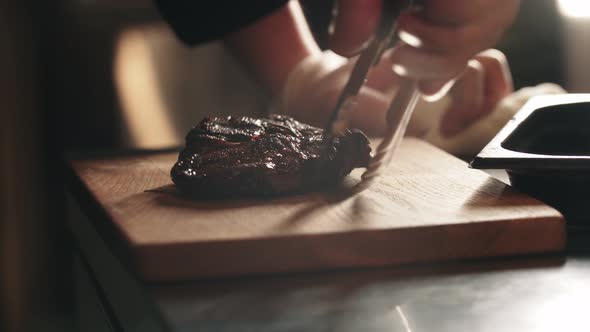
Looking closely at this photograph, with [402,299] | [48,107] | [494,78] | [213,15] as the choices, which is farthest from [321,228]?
[48,107]

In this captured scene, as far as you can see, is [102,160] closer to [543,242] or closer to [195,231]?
[195,231]

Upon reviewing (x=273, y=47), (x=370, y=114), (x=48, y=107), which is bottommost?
(x=48, y=107)

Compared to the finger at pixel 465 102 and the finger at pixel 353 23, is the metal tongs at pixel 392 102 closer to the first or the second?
the finger at pixel 353 23

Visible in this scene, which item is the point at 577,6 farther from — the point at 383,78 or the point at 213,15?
the point at 213,15

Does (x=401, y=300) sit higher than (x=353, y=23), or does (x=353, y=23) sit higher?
(x=353, y=23)

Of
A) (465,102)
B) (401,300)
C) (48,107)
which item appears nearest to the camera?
(401,300)

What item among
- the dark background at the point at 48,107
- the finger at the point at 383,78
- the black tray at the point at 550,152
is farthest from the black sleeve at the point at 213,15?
the dark background at the point at 48,107

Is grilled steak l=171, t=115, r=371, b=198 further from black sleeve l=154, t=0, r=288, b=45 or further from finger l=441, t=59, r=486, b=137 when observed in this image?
finger l=441, t=59, r=486, b=137
